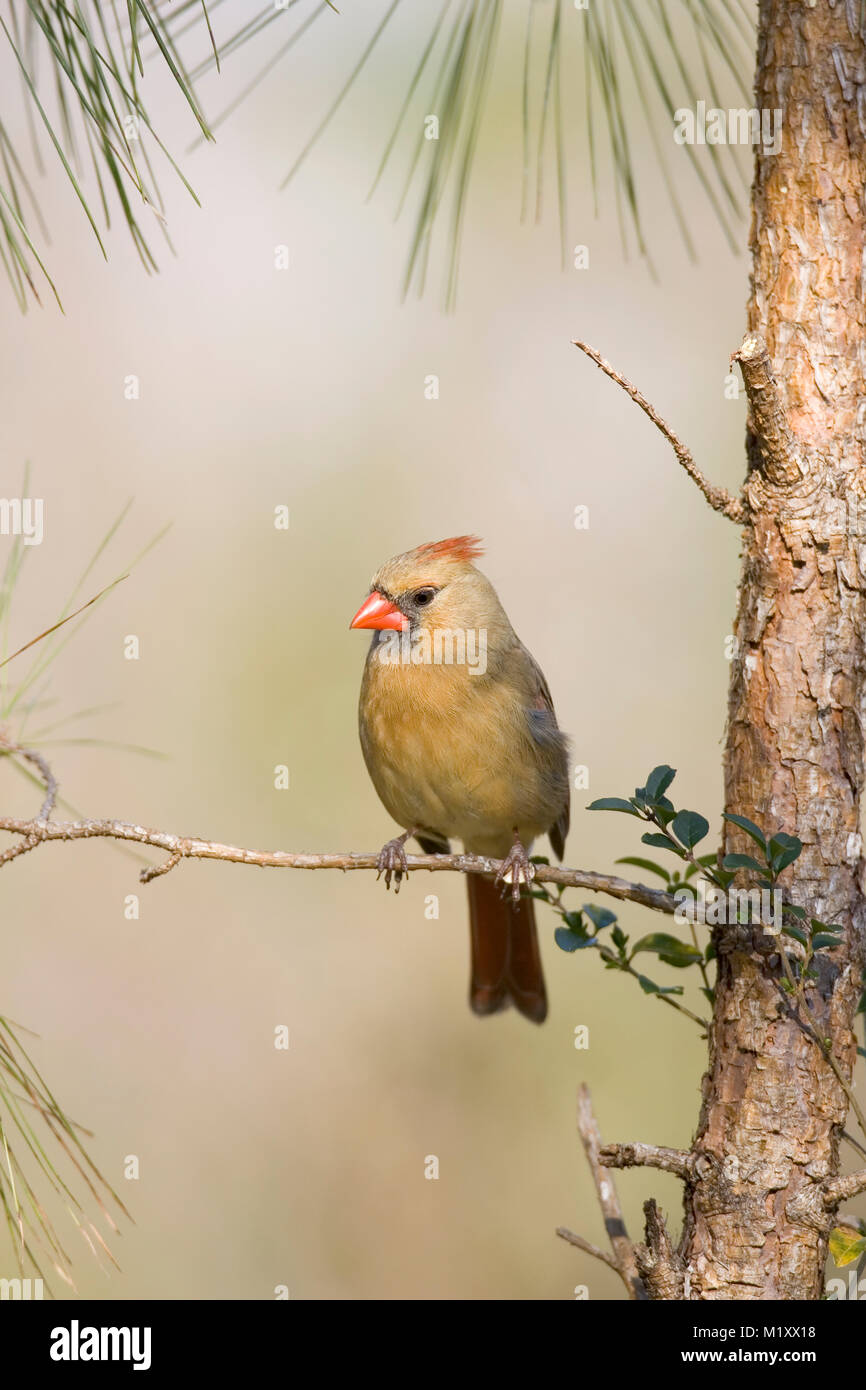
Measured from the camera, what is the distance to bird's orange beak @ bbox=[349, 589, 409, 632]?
335 centimetres

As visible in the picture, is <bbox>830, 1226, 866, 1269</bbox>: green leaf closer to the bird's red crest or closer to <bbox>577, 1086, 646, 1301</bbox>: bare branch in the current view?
<bbox>577, 1086, 646, 1301</bbox>: bare branch

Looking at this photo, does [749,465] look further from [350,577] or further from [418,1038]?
[418,1038]

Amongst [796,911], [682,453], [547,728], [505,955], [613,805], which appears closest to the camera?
[796,911]

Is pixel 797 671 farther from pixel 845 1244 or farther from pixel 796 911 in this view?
pixel 845 1244

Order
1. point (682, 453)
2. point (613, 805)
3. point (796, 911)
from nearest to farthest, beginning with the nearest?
point (796, 911) → point (682, 453) → point (613, 805)

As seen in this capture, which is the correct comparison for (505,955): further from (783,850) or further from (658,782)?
(783,850)

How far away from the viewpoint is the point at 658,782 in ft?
6.94

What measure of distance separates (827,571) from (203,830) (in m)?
3.15

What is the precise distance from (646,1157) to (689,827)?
520 mm

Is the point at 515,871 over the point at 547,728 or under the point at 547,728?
under

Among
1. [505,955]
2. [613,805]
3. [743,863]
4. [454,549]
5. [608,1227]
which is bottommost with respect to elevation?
[608,1227]

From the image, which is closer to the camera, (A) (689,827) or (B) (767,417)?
(B) (767,417)

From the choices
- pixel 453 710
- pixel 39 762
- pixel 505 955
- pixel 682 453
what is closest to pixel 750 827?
pixel 682 453

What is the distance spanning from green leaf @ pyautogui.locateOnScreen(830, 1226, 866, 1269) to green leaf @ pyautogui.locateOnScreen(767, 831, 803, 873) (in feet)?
1.86
